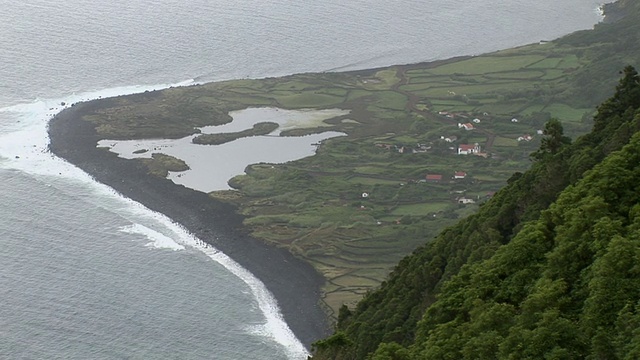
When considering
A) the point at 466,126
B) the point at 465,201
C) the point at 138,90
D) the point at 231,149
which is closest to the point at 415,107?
the point at 466,126

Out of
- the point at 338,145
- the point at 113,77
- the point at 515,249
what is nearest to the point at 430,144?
the point at 338,145

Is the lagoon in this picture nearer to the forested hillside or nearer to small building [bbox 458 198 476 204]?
small building [bbox 458 198 476 204]

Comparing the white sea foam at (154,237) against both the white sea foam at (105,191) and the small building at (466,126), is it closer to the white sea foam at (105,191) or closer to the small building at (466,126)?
the white sea foam at (105,191)

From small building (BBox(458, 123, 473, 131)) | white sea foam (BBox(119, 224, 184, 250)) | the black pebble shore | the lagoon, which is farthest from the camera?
small building (BBox(458, 123, 473, 131))

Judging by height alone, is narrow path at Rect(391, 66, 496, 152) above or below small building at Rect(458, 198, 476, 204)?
above

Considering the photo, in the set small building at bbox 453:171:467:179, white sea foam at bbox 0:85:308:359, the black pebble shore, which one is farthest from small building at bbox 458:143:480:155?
white sea foam at bbox 0:85:308:359

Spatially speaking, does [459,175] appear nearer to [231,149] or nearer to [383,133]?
[383,133]

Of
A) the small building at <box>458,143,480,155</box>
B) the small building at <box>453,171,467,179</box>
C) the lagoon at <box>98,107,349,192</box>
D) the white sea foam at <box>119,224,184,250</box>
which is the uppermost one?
the lagoon at <box>98,107,349,192</box>
